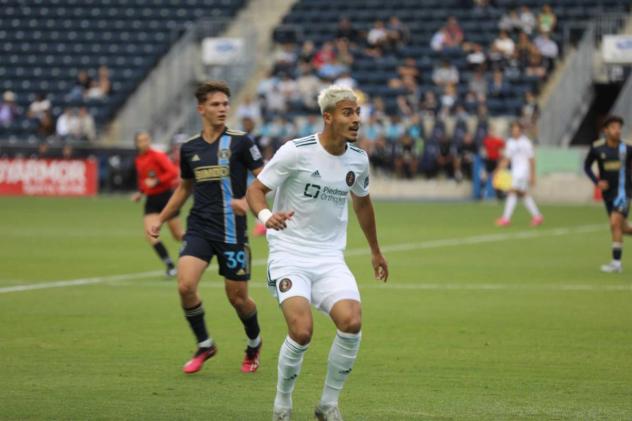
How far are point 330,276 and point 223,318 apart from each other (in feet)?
17.2

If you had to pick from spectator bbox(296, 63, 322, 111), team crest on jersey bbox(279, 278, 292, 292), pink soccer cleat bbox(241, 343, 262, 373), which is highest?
team crest on jersey bbox(279, 278, 292, 292)

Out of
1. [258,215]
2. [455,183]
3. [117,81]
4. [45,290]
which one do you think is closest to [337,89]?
[258,215]

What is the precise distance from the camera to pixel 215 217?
976cm

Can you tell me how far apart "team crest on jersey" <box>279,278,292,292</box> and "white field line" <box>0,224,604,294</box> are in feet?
26.2

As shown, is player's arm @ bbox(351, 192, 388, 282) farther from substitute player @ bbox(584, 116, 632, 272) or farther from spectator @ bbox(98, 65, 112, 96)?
spectator @ bbox(98, 65, 112, 96)

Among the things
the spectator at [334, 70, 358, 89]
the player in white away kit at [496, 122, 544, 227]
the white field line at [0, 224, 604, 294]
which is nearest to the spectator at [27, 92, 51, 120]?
the spectator at [334, 70, 358, 89]

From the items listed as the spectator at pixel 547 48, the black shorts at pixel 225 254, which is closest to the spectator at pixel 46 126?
the spectator at pixel 547 48

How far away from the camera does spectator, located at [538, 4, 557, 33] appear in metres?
37.9

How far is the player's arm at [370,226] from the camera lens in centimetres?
815

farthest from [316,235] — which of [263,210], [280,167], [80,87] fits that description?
[80,87]

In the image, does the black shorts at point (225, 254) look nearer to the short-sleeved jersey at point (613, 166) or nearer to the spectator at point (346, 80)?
the short-sleeved jersey at point (613, 166)

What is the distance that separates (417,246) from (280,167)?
13.7 m

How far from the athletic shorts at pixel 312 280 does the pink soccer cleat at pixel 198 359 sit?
1960 mm

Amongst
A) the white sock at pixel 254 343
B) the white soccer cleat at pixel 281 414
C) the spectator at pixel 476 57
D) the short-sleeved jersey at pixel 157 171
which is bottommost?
the spectator at pixel 476 57
